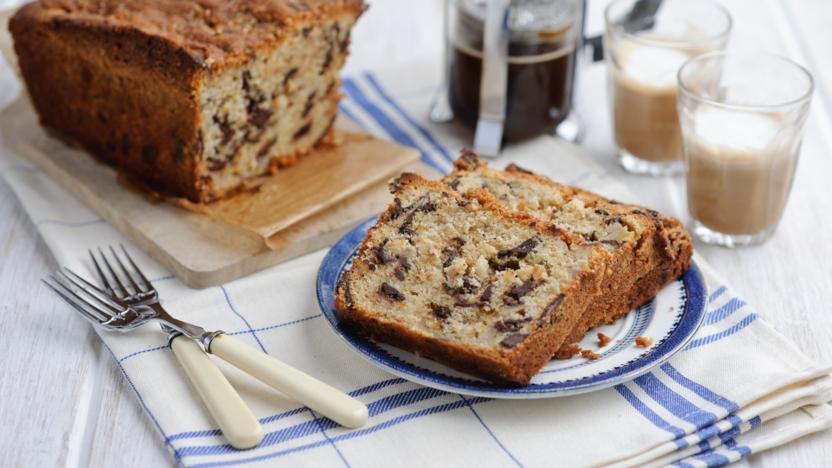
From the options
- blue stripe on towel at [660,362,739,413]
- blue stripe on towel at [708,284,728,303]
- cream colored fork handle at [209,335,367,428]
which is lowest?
blue stripe on towel at [708,284,728,303]

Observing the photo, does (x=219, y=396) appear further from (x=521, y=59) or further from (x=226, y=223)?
(x=521, y=59)

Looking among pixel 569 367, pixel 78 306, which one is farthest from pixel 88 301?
pixel 569 367

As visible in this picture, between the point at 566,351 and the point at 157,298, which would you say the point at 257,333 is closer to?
the point at 157,298

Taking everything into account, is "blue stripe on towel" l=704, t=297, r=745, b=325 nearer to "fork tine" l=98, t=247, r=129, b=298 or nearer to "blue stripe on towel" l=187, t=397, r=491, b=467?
"blue stripe on towel" l=187, t=397, r=491, b=467

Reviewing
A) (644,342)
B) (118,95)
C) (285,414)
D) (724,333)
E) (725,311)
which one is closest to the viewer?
(285,414)

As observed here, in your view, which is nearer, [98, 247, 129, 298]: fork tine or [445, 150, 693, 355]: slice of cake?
[445, 150, 693, 355]: slice of cake

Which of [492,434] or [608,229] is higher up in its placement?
[608,229]

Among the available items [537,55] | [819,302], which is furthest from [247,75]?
[819,302]

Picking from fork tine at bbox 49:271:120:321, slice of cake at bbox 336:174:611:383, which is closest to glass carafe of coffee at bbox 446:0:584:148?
slice of cake at bbox 336:174:611:383
